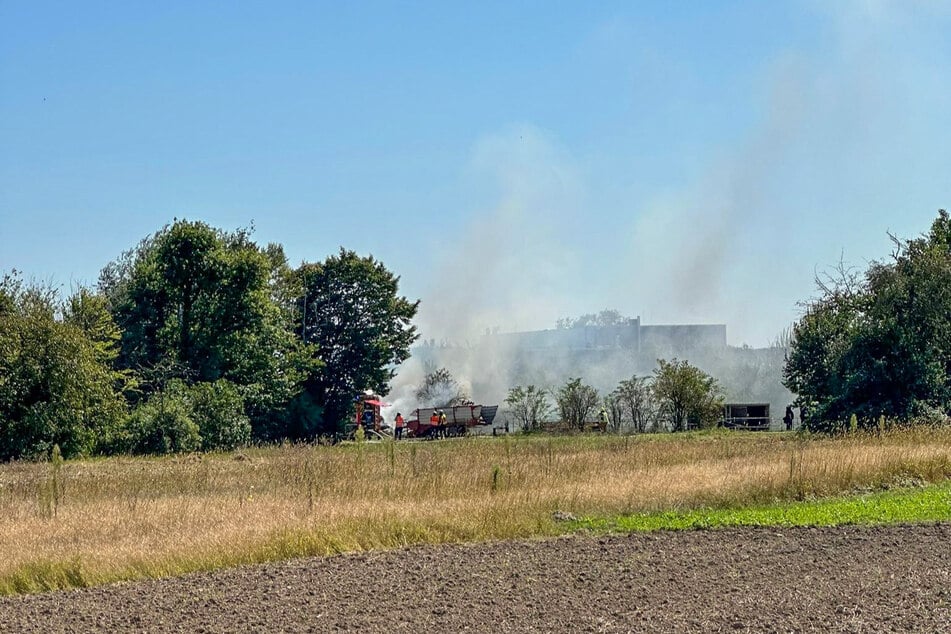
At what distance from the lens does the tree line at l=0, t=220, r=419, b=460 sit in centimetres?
3516

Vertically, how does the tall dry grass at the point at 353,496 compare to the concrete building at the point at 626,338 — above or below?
below

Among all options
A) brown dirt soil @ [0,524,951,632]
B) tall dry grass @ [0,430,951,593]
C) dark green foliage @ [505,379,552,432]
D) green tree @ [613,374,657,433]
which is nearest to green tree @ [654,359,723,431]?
green tree @ [613,374,657,433]

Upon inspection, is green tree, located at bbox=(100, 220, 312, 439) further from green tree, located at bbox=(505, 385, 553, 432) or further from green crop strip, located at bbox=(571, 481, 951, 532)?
green crop strip, located at bbox=(571, 481, 951, 532)

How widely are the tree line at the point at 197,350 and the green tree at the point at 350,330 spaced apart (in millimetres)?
74

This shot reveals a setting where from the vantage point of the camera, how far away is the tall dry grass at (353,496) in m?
13.5

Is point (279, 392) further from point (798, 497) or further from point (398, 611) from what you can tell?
point (398, 611)

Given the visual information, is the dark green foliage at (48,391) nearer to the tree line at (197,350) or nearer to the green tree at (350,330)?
the tree line at (197,350)

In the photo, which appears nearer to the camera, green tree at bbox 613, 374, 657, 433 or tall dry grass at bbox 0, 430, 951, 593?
tall dry grass at bbox 0, 430, 951, 593

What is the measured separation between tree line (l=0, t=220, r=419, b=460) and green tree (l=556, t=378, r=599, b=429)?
1095cm

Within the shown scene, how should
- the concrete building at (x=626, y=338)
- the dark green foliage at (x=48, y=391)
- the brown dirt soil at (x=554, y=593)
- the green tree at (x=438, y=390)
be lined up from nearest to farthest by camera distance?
the brown dirt soil at (x=554, y=593)
the dark green foliage at (x=48, y=391)
the green tree at (x=438, y=390)
the concrete building at (x=626, y=338)

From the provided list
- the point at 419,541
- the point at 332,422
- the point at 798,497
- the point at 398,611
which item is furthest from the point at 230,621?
the point at 332,422

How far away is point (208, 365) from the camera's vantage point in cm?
4766

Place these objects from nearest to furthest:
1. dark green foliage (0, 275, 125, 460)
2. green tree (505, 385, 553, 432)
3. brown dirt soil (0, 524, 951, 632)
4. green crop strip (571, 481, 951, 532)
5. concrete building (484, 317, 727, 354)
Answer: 1. brown dirt soil (0, 524, 951, 632)
2. green crop strip (571, 481, 951, 532)
3. dark green foliage (0, 275, 125, 460)
4. green tree (505, 385, 553, 432)
5. concrete building (484, 317, 727, 354)

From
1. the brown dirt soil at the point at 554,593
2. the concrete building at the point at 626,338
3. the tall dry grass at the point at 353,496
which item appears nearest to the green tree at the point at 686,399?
the tall dry grass at the point at 353,496
